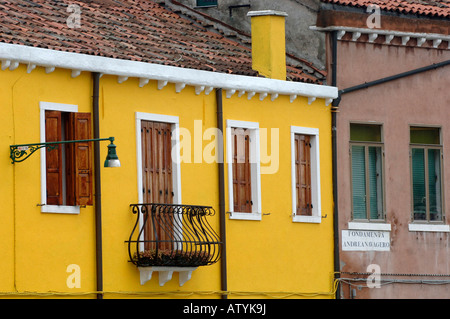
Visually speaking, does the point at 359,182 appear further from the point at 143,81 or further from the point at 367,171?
the point at 143,81

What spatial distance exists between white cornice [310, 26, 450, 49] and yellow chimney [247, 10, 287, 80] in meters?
0.93

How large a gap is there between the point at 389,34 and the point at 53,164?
8.34 metres

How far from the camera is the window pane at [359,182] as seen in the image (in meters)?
29.5

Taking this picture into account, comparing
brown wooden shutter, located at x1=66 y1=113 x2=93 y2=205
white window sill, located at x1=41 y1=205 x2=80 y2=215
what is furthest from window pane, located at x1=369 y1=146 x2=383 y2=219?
Result: white window sill, located at x1=41 y1=205 x2=80 y2=215

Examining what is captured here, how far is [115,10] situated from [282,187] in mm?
4579

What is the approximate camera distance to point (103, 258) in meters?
24.9

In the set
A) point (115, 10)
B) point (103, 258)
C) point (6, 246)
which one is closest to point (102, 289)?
point (103, 258)

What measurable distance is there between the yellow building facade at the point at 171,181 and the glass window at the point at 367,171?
0.72 m

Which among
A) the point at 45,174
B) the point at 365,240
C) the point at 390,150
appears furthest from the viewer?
the point at 390,150

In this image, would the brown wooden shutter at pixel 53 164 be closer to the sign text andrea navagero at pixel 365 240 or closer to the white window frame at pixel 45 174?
the white window frame at pixel 45 174

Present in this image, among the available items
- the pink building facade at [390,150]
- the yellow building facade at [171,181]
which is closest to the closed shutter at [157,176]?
the yellow building facade at [171,181]

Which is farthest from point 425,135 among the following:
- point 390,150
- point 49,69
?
point 49,69

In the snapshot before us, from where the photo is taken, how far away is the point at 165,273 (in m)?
25.8

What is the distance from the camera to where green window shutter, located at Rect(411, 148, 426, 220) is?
3025 cm
